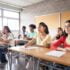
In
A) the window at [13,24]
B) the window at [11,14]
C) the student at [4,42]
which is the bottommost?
the student at [4,42]

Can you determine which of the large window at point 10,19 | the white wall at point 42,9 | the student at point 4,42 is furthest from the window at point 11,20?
the student at point 4,42

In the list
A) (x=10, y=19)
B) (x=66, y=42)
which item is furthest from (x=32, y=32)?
(x=10, y=19)

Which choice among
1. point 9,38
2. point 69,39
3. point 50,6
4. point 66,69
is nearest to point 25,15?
point 50,6

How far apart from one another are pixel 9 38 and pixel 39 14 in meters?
3.06

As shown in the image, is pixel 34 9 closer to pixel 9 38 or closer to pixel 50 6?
pixel 50 6

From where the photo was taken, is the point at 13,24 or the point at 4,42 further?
the point at 13,24

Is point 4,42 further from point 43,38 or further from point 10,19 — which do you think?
point 10,19

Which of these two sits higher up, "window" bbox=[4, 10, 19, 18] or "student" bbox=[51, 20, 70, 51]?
"window" bbox=[4, 10, 19, 18]

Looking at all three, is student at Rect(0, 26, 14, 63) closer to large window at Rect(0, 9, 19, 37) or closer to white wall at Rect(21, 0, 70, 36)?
white wall at Rect(21, 0, 70, 36)

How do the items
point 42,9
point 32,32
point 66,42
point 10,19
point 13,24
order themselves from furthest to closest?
point 13,24 < point 10,19 < point 42,9 < point 32,32 < point 66,42


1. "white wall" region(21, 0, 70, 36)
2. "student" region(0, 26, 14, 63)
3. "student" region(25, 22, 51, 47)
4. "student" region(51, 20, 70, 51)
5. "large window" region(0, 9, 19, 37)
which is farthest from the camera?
"large window" region(0, 9, 19, 37)

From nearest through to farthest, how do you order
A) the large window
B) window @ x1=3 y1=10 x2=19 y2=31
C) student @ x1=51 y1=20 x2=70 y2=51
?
student @ x1=51 y1=20 x2=70 y2=51
the large window
window @ x1=3 y1=10 x2=19 y2=31

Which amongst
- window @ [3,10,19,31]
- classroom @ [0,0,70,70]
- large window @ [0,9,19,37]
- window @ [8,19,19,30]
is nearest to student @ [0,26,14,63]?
classroom @ [0,0,70,70]

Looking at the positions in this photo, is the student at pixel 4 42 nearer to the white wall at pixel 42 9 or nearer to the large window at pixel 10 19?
the white wall at pixel 42 9
